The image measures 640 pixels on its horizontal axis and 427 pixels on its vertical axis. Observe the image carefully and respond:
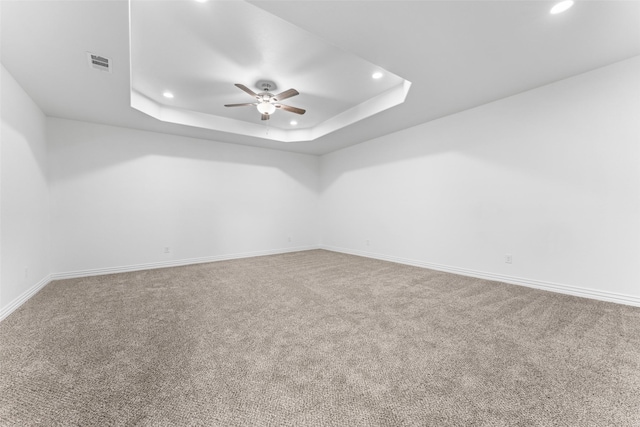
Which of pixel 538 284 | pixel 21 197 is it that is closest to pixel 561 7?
pixel 538 284

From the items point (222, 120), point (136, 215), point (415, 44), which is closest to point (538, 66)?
point (415, 44)

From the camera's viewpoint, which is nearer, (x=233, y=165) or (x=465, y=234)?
(x=465, y=234)

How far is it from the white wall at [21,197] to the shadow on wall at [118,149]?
19 centimetres

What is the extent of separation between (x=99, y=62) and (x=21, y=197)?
1.85 metres

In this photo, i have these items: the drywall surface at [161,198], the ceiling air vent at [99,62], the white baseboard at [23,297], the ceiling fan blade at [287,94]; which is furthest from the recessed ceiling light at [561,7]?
the white baseboard at [23,297]

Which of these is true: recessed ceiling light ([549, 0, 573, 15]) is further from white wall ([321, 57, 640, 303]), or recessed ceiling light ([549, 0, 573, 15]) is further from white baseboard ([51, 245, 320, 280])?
white baseboard ([51, 245, 320, 280])

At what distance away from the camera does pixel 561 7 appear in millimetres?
1829

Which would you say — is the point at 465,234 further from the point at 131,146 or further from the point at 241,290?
the point at 131,146

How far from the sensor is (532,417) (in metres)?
1.15

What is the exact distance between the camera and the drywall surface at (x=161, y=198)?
12.3ft

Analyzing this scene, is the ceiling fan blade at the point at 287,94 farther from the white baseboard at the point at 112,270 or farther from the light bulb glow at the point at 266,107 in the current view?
the white baseboard at the point at 112,270

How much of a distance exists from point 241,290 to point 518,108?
14.3 ft

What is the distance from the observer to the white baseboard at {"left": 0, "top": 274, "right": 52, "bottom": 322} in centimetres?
233

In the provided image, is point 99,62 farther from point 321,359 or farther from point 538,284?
point 538,284
